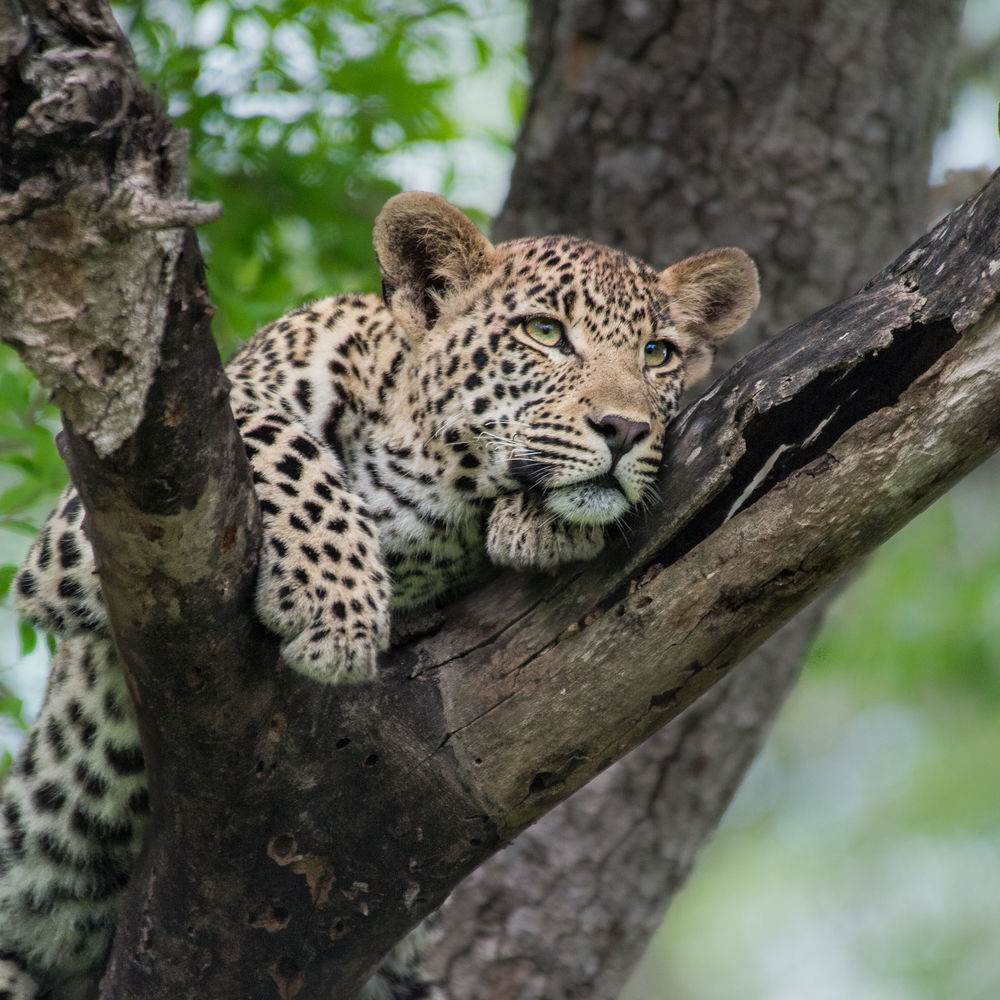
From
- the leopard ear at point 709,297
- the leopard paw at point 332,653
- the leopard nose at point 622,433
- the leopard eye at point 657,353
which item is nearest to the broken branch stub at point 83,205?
the leopard paw at point 332,653

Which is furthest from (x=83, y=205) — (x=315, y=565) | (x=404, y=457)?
(x=404, y=457)

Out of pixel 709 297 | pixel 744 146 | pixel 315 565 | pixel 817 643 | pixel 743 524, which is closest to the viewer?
pixel 743 524

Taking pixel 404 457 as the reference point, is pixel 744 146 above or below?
above

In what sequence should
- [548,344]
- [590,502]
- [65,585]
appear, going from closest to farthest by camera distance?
1. [590,502]
2. [65,585]
3. [548,344]

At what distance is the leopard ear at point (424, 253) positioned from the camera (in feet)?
16.8

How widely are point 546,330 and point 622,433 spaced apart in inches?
34.9

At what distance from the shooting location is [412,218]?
17.0ft

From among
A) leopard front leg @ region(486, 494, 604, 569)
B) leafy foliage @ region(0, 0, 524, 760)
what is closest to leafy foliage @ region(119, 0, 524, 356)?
leafy foliage @ region(0, 0, 524, 760)

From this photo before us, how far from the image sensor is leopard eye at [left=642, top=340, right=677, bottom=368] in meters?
5.28

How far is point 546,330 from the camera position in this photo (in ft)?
16.9

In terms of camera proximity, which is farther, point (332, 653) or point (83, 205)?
point (332, 653)

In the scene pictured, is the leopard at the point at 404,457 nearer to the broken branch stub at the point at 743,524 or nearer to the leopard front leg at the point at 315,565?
the leopard front leg at the point at 315,565

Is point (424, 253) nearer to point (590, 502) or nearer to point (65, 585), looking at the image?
point (590, 502)

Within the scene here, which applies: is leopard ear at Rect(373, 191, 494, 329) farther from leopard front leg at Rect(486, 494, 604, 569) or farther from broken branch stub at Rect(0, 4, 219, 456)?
broken branch stub at Rect(0, 4, 219, 456)
